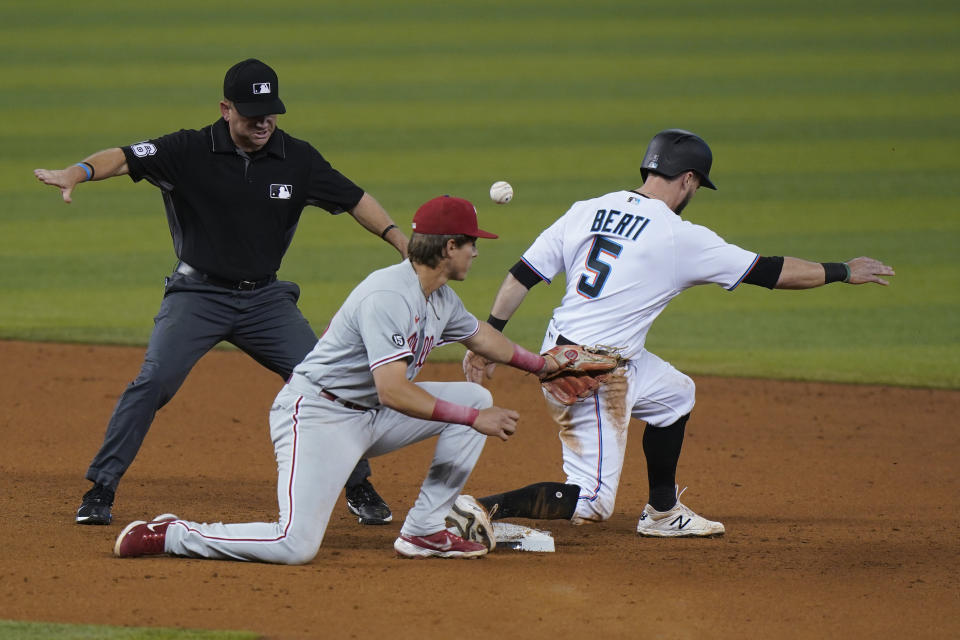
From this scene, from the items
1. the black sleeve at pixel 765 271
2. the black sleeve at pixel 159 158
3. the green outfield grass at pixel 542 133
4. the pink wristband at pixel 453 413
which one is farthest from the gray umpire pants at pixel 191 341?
the green outfield grass at pixel 542 133

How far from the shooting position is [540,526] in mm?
5645

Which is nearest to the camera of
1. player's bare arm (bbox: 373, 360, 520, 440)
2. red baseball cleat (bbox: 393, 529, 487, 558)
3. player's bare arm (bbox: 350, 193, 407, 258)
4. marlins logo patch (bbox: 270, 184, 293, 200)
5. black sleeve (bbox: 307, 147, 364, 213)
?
player's bare arm (bbox: 373, 360, 520, 440)

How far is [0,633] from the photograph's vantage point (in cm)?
384

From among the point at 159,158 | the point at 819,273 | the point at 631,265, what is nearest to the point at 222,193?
the point at 159,158

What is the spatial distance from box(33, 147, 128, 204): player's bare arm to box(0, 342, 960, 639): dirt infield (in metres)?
1.44

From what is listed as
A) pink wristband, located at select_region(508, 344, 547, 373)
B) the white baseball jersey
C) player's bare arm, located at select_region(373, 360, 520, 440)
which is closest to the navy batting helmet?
the white baseball jersey

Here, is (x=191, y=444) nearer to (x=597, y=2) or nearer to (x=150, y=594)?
(x=150, y=594)

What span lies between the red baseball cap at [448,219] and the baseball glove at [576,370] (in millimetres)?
836

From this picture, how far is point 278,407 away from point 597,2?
19484 mm

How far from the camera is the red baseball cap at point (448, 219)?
4520 mm

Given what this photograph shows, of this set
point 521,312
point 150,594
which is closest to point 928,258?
point 521,312

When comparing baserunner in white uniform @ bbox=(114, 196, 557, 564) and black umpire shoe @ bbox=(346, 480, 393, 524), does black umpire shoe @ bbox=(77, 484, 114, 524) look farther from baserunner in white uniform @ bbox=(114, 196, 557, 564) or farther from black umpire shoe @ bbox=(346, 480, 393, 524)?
black umpire shoe @ bbox=(346, 480, 393, 524)

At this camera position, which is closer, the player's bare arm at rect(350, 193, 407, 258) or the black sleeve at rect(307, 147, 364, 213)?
the black sleeve at rect(307, 147, 364, 213)

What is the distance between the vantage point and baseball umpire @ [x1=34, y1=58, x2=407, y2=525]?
5.33 m
